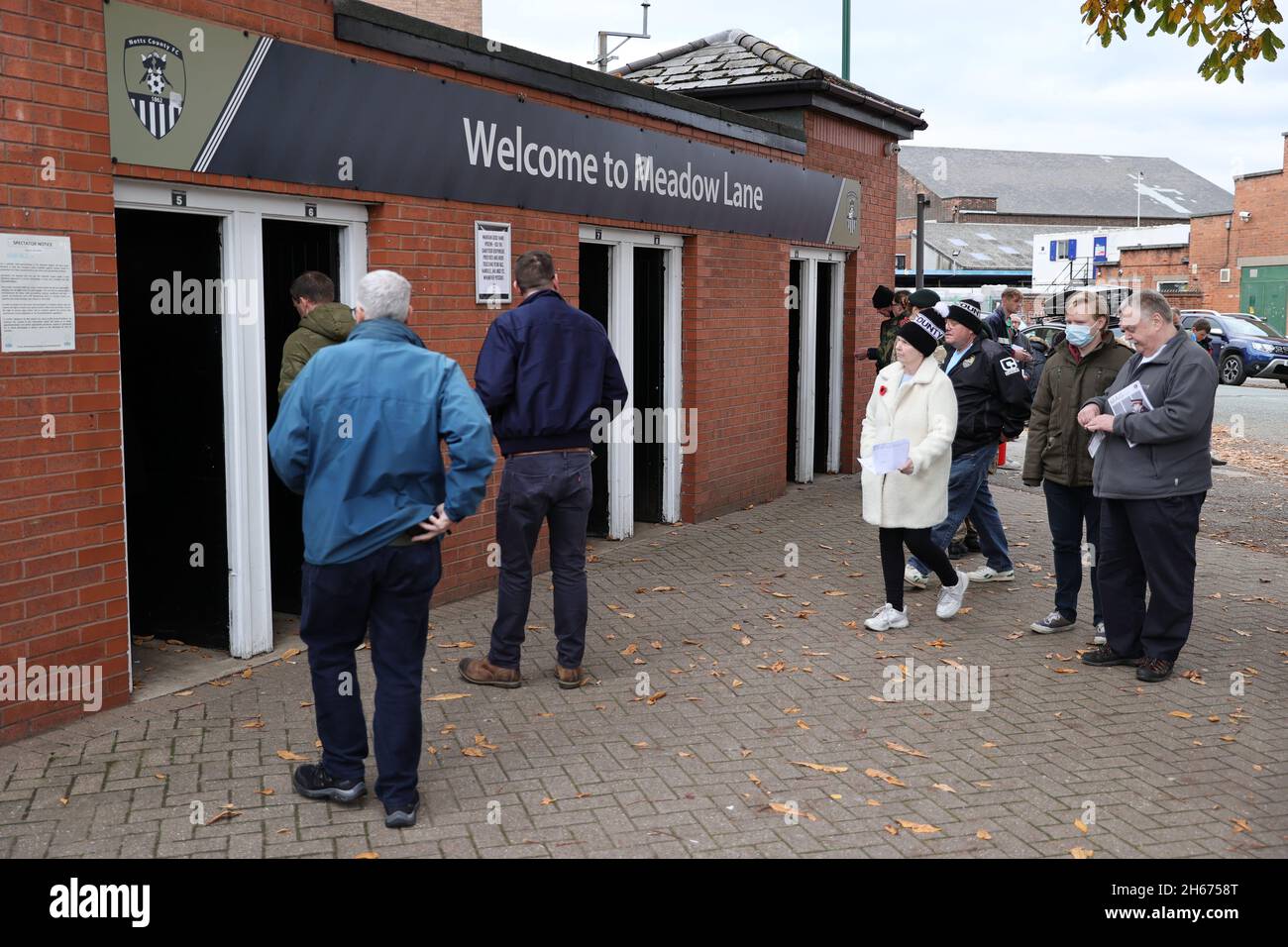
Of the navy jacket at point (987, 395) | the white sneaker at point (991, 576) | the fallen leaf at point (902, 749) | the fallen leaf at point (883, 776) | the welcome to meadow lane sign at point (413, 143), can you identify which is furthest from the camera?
the white sneaker at point (991, 576)

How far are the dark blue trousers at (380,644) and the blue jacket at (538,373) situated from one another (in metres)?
1.52

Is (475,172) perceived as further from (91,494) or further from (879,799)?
(879,799)

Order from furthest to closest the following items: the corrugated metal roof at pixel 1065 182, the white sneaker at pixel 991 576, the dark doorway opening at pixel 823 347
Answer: the corrugated metal roof at pixel 1065 182, the dark doorway opening at pixel 823 347, the white sneaker at pixel 991 576

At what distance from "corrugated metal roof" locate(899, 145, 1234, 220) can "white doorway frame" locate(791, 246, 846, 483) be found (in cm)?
6436

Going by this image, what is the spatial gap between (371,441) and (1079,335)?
430 cm

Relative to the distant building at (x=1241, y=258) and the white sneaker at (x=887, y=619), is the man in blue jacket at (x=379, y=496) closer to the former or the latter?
the white sneaker at (x=887, y=619)

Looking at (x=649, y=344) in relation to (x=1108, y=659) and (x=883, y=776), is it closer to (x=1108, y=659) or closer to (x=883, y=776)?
(x=1108, y=659)

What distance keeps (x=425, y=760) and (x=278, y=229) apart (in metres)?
3.29

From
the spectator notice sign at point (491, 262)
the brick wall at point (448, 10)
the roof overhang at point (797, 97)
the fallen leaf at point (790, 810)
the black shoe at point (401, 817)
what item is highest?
the brick wall at point (448, 10)

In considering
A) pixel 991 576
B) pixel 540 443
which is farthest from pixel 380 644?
pixel 991 576

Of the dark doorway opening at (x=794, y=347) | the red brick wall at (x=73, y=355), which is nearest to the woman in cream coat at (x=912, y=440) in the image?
the red brick wall at (x=73, y=355)

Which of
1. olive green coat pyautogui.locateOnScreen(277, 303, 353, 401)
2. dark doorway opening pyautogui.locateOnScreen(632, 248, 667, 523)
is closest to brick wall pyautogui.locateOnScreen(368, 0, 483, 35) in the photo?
dark doorway opening pyautogui.locateOnScreen(632, 248, 667, 523)

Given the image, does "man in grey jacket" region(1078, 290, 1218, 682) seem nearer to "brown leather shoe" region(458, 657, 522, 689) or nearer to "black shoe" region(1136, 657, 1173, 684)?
"black shoe" region(1136, 657, 1173, 684)

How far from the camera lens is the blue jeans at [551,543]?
5.87m
